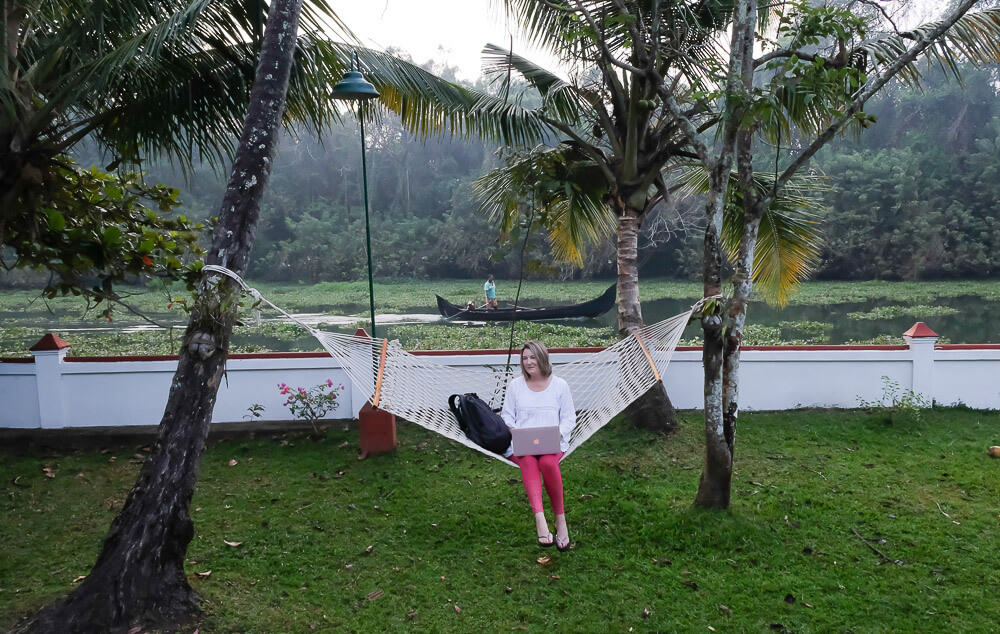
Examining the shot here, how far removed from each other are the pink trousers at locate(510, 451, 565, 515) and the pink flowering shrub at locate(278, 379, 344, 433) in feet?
5.93

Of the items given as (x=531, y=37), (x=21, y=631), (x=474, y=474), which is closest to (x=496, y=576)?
(x=474, y=474)

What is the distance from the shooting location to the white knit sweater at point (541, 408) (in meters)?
2.71

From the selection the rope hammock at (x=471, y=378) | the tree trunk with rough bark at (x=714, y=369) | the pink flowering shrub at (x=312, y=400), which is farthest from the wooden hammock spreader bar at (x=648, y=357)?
the pink flowering shrub at (x=312, y=400)

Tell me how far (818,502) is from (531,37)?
2.92 m

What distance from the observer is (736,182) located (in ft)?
9.72

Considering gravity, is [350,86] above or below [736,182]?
above

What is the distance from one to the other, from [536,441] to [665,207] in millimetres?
11067

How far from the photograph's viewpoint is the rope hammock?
292cm

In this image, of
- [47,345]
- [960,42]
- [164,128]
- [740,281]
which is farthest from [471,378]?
[960,42]

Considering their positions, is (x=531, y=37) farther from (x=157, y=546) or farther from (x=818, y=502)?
(x=157, y=546)

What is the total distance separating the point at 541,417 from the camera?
2715mm

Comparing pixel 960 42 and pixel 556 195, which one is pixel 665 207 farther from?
pixel 960 42

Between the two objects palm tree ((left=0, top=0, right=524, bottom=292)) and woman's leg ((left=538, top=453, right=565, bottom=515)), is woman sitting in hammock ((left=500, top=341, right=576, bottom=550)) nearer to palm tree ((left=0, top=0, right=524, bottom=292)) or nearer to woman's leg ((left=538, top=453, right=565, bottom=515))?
woman's leg ((left=538, top=453, right=565, bottom=515))

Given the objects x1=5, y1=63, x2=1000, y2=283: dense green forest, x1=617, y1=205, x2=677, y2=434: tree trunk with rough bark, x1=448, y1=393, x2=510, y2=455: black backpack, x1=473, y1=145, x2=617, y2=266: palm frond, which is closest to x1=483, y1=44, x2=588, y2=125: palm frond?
x1=473, y1=145, x2=617, y2=266: palm frond
